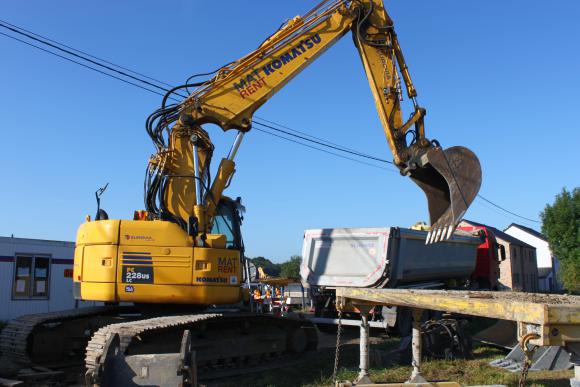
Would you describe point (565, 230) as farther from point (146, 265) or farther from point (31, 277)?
point (146, 265)

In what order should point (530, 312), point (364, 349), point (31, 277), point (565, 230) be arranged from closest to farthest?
point (530, 312)
point (364, 349)
point (31, 277)
point (565, 230)

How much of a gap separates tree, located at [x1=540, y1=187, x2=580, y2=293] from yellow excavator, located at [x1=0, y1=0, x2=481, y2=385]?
27.8 meters

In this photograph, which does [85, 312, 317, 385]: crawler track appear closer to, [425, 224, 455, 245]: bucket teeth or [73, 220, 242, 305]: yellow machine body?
[73, 220, 242, 305]: yellow machine body

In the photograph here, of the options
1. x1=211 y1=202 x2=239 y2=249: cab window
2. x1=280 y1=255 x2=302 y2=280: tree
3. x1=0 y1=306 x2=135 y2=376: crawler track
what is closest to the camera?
x1=0 y1=306 x2=135 y2=376: crawler track

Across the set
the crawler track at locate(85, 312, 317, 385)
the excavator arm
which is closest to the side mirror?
the excavator arm

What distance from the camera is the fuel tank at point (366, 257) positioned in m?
12.0

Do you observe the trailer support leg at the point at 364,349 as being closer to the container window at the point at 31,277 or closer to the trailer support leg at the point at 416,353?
the trailer support leg at the point at 416,353

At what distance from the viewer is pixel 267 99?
9.66 metres

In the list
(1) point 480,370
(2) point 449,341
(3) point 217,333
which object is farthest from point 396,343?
(3) point 217,333

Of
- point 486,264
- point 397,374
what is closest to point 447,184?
point 397,374

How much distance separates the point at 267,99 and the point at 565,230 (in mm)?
30537

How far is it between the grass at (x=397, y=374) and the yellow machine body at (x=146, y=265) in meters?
1.59

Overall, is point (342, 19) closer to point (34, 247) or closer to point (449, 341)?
point (449, 341)

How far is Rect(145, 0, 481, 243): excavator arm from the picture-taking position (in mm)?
8688
